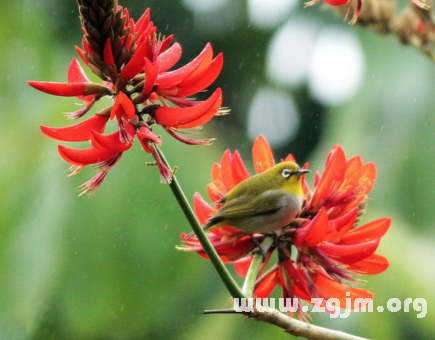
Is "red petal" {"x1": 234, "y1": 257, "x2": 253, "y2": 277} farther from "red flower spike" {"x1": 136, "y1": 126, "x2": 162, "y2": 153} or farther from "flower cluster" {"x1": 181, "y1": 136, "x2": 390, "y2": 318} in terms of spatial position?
"red flower spike" {"x1": 136, "y1": 126, "x2": 162, "y2": 153}

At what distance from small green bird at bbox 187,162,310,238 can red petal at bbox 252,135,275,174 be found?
0.04 feet

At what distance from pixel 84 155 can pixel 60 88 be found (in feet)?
0.19

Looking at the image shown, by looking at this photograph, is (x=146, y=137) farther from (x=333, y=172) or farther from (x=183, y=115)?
(x=333, y=172)

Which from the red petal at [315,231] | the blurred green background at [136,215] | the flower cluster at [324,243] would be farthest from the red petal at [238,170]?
the blurred green background at [136,215]

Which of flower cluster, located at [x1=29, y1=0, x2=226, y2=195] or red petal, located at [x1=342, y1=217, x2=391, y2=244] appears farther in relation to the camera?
red petal, located at [x1=342, y1=217, x2=391, y2=244]

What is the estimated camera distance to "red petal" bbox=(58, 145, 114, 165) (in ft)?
1.61

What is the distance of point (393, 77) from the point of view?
10.6 ft

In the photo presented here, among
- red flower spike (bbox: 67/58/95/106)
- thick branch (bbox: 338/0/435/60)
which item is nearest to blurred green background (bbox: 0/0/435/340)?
thick branch (bbox: 338/0/435/60)

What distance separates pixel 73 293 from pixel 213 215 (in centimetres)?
168

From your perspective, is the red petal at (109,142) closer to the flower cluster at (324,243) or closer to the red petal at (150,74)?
the red petal at (150,74)

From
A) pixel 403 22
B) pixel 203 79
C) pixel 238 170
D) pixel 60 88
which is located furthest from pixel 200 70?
pixel 403 22

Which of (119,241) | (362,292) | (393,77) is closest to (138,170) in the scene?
(119,241)

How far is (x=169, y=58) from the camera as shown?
54 cm

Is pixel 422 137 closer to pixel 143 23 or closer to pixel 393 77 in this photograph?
pixel 393 77
